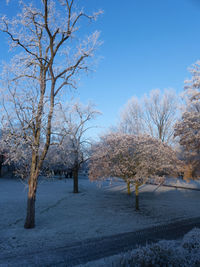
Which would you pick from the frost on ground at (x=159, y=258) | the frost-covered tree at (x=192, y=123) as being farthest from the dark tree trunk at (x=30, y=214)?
the frost-covered tree at (x=192, y=123)

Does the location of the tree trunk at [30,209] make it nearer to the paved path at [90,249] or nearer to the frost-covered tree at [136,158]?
the paved path at [90,249]

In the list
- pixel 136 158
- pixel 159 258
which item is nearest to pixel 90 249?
pixel 159 258

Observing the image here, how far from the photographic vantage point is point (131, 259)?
4.01 m

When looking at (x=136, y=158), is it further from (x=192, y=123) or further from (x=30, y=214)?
(x=30, y=214)

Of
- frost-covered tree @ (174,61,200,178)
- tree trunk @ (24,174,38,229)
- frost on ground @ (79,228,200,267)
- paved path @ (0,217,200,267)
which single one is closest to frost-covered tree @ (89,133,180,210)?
frost-covered tree @ (174,61,200,178)

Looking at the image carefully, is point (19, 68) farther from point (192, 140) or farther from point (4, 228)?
point (192, 140)

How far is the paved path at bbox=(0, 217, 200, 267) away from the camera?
591cm

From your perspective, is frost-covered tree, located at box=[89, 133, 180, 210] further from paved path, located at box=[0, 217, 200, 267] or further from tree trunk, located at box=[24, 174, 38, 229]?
tree trunk, located at box=[24, 174, 38, 229]

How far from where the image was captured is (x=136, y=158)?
1453 cm

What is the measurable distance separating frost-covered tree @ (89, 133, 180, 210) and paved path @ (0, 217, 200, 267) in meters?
4.76

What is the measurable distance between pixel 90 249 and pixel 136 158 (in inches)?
331

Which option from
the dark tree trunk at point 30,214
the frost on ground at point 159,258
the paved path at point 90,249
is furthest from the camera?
the dark tree trunk at point 30,214

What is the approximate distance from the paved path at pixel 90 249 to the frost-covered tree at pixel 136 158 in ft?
15.6

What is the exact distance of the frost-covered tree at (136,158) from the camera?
14086 millimetres
